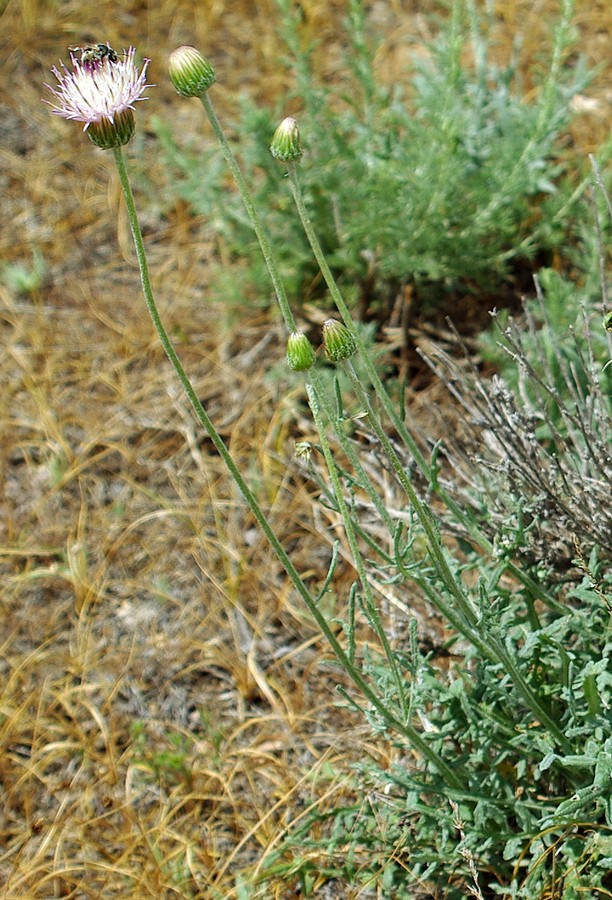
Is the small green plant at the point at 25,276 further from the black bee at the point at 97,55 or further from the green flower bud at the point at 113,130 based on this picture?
the green flower bud at the point at 113,130

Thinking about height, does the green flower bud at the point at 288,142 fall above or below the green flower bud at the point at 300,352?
above

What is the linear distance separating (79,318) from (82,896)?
6.79ft

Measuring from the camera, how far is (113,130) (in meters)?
1.45

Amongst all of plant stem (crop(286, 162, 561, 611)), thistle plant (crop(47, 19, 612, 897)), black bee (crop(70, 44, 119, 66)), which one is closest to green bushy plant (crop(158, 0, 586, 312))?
thistle plant (crop(47, 19, 612, 897))

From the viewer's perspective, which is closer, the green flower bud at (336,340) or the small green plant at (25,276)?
the green flower bud at (336,340)

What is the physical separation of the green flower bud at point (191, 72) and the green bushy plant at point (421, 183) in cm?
155

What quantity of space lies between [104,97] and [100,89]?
3 cm

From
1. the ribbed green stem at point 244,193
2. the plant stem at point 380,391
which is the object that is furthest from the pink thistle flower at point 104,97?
the plant stem at point 380,391

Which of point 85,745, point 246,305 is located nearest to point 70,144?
point 246,305

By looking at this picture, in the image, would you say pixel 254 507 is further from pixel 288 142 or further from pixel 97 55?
pixel 97 55

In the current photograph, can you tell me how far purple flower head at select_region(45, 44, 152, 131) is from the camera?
4.79 feet

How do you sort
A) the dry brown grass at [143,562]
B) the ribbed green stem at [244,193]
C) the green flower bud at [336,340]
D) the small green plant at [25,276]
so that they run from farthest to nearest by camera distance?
the small green plant at [25,276] < the dry brown grass at [143,562] < the green flower bud at [336,340] < the ribbed green stem at [244,193]

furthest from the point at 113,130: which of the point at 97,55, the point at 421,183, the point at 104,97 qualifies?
the point at 421,183

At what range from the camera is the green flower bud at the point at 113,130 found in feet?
4.76
